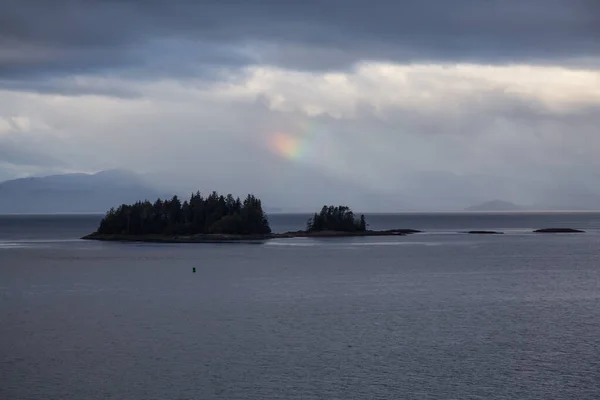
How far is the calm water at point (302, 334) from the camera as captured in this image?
143 feet

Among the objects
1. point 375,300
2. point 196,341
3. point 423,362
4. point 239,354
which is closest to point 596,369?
point 423,362

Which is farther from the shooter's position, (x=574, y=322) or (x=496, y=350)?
(x=574, y=322)

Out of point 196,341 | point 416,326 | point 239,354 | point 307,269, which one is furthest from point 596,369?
point 307,269

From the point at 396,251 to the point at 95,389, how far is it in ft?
414

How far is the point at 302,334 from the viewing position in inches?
2308

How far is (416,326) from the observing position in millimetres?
62062

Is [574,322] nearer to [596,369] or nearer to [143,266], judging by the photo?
[596,369]

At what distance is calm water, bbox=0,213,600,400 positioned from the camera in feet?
143

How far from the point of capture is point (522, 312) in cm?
7056

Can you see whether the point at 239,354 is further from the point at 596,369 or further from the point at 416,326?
the point at 596,369

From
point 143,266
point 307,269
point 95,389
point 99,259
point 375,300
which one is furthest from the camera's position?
point 99,259

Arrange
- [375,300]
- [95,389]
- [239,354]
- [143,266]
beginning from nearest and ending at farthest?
[95,389]
[239,354]
[375,300]
[143,266]

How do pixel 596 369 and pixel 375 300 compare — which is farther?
pixel 375 300

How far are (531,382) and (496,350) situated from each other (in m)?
8.57
